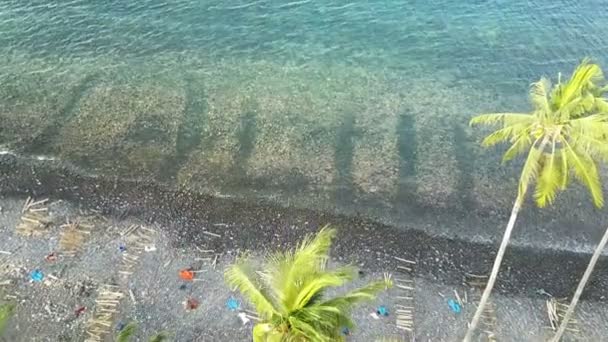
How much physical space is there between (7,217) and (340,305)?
18.8 metres

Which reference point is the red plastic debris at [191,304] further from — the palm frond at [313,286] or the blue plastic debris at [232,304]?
the palm frond at [313,286]

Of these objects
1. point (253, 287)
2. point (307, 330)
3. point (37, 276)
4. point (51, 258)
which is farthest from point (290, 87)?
point (307, 330)

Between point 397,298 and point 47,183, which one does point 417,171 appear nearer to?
point 397,298

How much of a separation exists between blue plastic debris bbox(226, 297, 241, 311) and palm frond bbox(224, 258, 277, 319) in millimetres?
8805

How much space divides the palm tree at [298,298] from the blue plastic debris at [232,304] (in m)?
8.97

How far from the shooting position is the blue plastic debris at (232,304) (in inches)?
883

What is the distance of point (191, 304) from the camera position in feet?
73.9

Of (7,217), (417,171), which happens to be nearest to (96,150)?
(7,217)

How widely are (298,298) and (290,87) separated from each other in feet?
79.5

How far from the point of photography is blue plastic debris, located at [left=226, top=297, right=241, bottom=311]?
22422mm

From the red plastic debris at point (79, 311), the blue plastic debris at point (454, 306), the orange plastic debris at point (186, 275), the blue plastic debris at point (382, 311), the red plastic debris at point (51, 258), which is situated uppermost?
the red plastic debris at point (51, 258)

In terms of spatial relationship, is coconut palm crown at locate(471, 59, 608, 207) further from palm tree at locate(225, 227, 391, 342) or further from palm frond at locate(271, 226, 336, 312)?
palm frond at locate(271, 226, 336, 312)

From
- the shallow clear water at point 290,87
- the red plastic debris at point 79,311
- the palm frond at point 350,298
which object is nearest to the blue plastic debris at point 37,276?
the red plastic debris at point 79,311

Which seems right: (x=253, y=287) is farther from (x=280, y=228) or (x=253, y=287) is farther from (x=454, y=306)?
(x=280, y=228)
